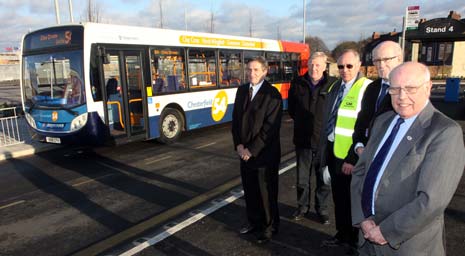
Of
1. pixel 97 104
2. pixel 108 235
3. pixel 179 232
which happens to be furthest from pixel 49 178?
pixel 179 232

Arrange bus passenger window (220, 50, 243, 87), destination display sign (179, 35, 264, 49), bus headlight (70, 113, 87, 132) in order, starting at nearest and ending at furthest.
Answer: bus headlight (70, 113, 87, 132) → destination display sign (179, 35, 264, 49) → bus passenger window (220, 50, 243, 87)

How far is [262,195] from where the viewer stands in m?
3.90

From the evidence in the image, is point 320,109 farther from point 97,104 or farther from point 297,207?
point 97,104

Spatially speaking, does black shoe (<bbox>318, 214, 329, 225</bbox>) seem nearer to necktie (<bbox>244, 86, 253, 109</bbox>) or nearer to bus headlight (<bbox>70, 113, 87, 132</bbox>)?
necktie (<bbox>244, 86, 253, 109</bbox>)

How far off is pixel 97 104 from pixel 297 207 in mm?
5124

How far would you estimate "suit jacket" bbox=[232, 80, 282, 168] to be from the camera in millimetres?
3748

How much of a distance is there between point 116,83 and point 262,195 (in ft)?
18.7

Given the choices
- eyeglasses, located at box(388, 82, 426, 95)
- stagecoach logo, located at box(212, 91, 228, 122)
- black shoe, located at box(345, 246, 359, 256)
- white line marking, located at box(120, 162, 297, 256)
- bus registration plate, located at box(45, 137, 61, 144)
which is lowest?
white line marking, located at box(120, 162, 297, 256)

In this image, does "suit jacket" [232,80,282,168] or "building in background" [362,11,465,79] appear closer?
"suit jacket" [232,80,282,168]

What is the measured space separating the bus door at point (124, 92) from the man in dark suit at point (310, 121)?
516 centimetres

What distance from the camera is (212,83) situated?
10930mm

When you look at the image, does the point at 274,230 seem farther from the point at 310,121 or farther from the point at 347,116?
the point at 347,116

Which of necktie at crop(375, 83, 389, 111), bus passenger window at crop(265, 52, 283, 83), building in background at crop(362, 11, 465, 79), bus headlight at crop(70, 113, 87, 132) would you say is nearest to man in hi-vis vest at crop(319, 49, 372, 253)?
necktie at crop(375, 83, 389, 111)

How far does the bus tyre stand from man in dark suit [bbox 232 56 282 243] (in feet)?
18.5
